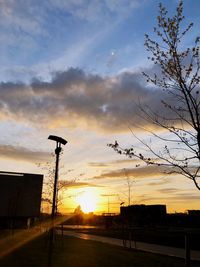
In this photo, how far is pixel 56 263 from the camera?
12.5 metres

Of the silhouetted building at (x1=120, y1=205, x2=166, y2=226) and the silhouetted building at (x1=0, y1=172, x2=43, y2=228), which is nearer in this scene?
the silhouetted building at (x1=0, y1=172, x2=43, y2=228)

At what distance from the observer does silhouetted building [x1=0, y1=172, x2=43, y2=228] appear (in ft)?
121

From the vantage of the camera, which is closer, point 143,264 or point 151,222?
point 143,264

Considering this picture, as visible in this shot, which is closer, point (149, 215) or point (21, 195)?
point (21, 195)

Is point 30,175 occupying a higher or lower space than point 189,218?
higher

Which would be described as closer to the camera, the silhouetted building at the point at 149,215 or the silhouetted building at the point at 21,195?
the silhouetted building at the point at 21,195

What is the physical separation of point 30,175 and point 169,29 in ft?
109

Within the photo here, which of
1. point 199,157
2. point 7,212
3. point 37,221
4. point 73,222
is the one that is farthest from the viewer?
point 73,222

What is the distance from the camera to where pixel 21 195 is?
37.2 metres

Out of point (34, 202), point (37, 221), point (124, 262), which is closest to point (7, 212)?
point (34, 202)

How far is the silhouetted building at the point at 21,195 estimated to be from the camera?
37.0 metres

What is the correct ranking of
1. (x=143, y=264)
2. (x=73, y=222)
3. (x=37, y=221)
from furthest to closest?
1. (x=73, y=222)
2. (x=37, y=221)
3. (x=143, y=264)

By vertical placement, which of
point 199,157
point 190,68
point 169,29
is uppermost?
point 169,29

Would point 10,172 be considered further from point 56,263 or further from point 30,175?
point 56,263
